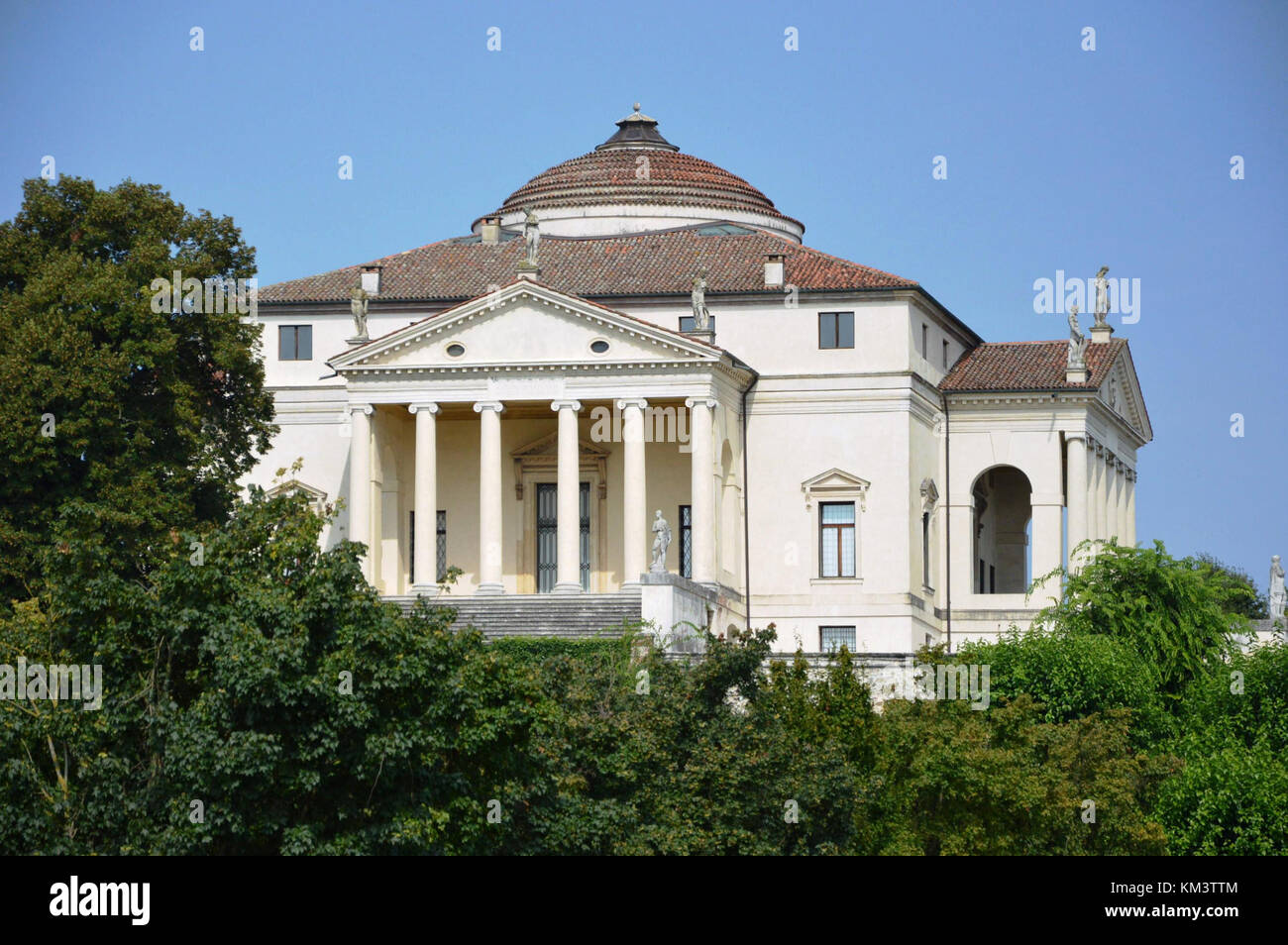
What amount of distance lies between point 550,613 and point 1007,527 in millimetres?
21975

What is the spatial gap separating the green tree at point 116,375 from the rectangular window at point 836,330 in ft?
54.1

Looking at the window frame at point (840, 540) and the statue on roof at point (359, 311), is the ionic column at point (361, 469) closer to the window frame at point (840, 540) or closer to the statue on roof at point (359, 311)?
the statue on roof at point (359, 311)

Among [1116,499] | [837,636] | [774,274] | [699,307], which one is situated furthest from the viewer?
[1116,499]

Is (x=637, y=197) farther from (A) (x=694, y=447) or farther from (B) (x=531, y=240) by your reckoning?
(A) (x=694, y=447)

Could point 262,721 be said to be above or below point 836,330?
below

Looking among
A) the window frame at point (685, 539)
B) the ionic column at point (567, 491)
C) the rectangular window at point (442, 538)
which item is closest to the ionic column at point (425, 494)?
the ionic column at point (567, 491)

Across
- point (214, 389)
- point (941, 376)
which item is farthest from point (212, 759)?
point (941, 376)

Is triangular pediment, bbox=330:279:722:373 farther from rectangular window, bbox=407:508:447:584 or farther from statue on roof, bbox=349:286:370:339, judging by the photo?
rectangular window, bbox=407:508:447:584

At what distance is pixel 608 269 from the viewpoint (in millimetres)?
74562

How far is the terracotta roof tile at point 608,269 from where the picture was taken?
7281 centimetres

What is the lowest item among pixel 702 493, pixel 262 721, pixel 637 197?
pixel 262 721
